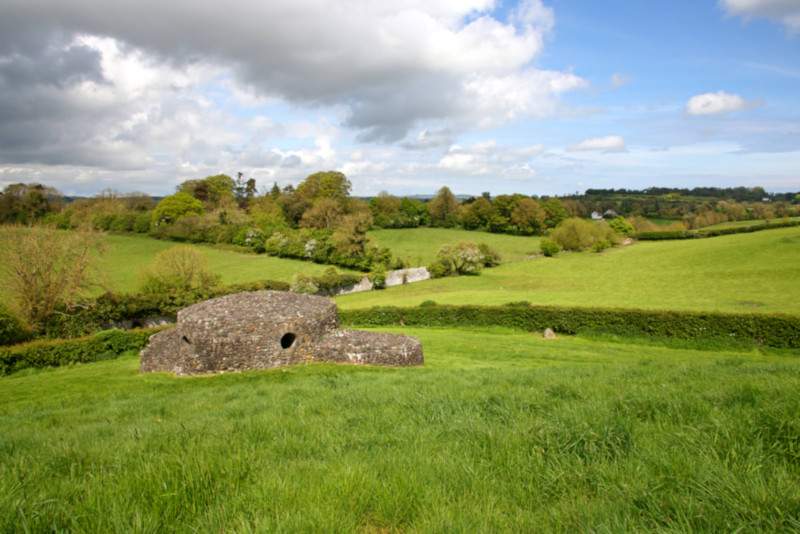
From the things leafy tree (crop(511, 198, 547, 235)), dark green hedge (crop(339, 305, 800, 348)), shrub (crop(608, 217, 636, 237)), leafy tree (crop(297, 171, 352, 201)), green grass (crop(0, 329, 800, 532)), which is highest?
leafy tree (crop(297, 171, 352, 201))

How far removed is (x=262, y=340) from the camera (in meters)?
15.2

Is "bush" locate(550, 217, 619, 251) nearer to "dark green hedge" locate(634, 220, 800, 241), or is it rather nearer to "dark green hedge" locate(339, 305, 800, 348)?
"dark green hedge" locate(634, 220, 800, 241)

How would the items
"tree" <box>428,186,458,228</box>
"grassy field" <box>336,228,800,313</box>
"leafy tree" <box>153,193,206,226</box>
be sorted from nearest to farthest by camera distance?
"grassy field" <box>336,228,800,313</box>, "leafy tree" <box>153,193,206,226</box>, "tree" <box>428,186,458,228</box>

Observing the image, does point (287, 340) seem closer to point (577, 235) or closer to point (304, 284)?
point (304, 284)

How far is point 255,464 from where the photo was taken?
315cm

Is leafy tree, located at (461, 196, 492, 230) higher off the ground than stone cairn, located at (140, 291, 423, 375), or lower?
higher

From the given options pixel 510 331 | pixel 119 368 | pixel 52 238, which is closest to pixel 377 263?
pixel 510 331

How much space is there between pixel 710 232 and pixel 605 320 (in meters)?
68.2

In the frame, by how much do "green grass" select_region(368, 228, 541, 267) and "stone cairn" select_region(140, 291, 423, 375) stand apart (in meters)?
48.9

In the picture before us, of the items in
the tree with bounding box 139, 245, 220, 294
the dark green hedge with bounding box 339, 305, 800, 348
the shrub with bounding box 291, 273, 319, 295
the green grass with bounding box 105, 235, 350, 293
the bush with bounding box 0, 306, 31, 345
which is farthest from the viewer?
the green grass with bounding box 105, 235, 350, 293

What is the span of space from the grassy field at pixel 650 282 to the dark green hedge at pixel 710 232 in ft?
47.6

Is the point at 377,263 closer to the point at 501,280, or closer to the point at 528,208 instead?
the point at 501,280

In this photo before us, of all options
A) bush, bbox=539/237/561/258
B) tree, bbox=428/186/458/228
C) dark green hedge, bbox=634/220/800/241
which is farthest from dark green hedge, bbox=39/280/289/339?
dark green hedge, bbox=634/220/800/241

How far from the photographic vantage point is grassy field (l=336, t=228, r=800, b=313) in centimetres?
3144
